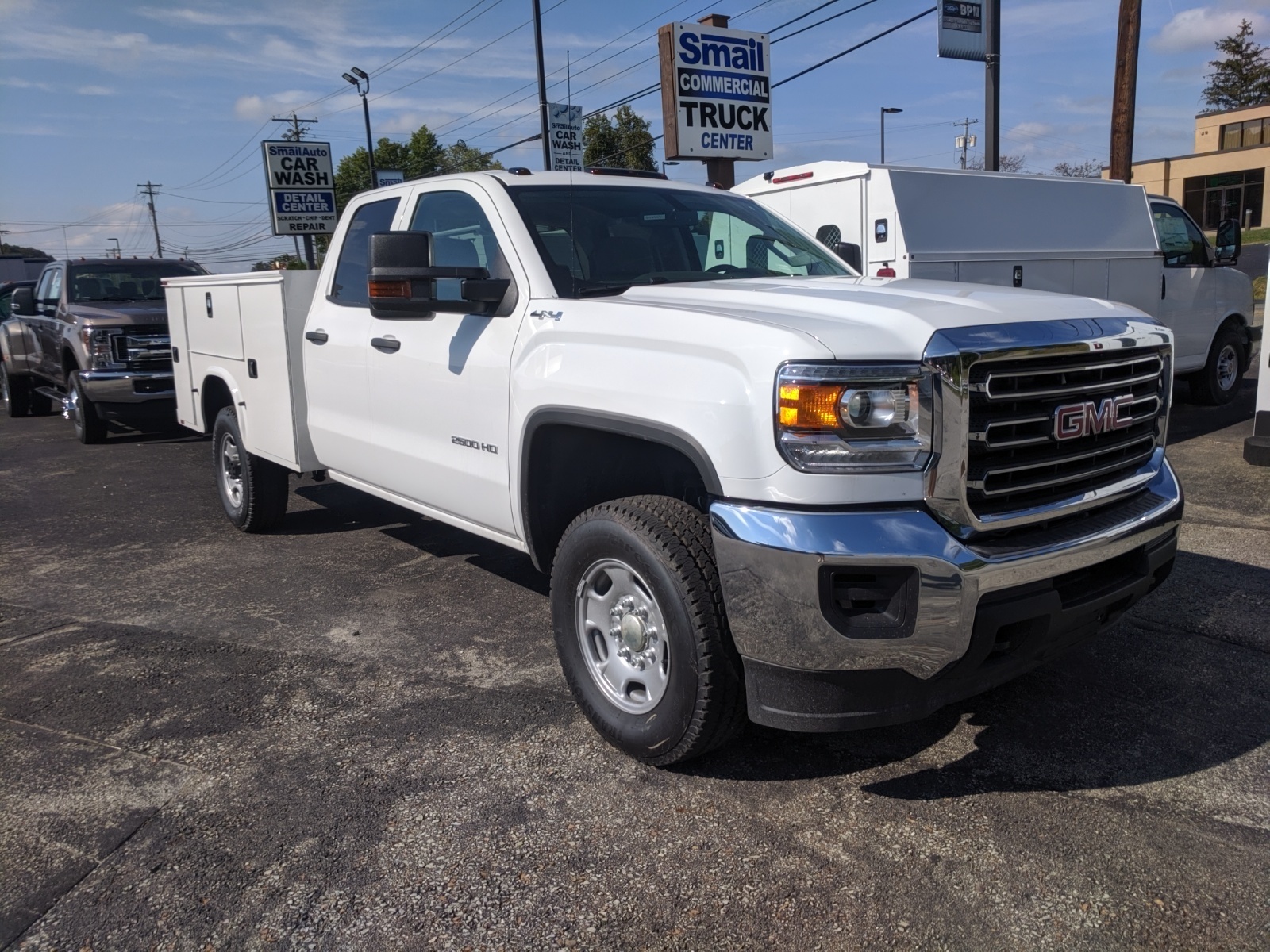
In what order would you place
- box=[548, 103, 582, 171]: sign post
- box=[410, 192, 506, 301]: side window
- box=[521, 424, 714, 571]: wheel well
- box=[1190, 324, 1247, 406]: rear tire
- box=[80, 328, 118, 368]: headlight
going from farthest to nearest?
box=[548, 103, 582, 171]: sign post → box=[1190, 324, 1247, 406]: rear tire → box=[80, 328, 118, 368]: headlight → box=[410, 192, 506, 301]: side window → box=[521, 424, 714, 571]: wheel well

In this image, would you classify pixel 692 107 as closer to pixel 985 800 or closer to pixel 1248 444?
pixel 1248 444

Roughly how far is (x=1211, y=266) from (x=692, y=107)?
584 cm

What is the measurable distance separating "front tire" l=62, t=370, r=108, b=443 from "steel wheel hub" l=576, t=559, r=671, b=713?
948 centimetres

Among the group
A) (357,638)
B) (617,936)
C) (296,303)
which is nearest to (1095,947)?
(617,936)

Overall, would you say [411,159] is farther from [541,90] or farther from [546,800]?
[546,800]

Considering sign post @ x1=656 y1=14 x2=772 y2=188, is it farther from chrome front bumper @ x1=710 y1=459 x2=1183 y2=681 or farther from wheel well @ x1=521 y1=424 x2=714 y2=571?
chrome front bumper @ x1=710 y1=459 x2=1183 y2=681

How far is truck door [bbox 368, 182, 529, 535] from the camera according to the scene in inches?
157

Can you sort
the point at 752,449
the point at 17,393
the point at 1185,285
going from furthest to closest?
the point at 17,393
the point at 1185,285
the point at 752,449

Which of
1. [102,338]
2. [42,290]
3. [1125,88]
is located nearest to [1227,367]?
[1125,88]

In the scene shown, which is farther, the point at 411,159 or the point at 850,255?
the point at 411,159

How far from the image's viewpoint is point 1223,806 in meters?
3.05

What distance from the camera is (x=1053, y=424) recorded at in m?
2.99

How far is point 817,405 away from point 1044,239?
799 cm

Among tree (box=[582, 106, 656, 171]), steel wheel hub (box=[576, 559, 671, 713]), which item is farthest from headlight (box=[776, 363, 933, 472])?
tree (box=[582, 106, 656, 171])
